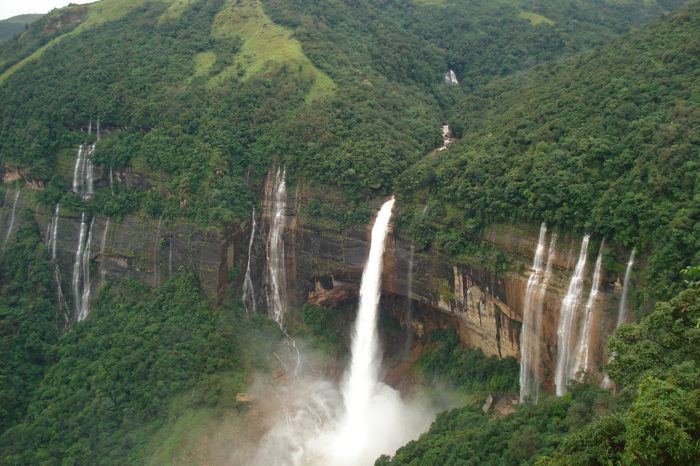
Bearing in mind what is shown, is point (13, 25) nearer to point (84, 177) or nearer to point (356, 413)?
point (84, 177)

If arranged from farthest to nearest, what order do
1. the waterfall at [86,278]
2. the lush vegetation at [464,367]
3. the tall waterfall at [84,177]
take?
the tall waterfall at [84,177]
the waterfall at [86,278]
the lush vegetation at [464,367]

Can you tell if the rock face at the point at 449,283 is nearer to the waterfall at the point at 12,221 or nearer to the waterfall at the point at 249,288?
the waterfall at the point at 249,288

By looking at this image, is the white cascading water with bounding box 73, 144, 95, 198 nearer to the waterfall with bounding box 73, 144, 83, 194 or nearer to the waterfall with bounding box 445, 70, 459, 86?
the waterfall with bounding box 73, 144, 83, 194

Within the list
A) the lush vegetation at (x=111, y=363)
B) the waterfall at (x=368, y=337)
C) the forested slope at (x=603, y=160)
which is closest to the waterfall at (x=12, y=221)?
the lush vegetation at (x=111, y=363)

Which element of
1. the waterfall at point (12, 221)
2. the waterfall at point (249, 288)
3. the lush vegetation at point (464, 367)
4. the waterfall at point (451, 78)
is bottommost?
the lush vegetation at point (464, 367)

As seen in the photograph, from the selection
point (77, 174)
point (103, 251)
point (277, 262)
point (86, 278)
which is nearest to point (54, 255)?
point (86, 278)

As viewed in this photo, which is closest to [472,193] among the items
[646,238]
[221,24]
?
[646,238]
